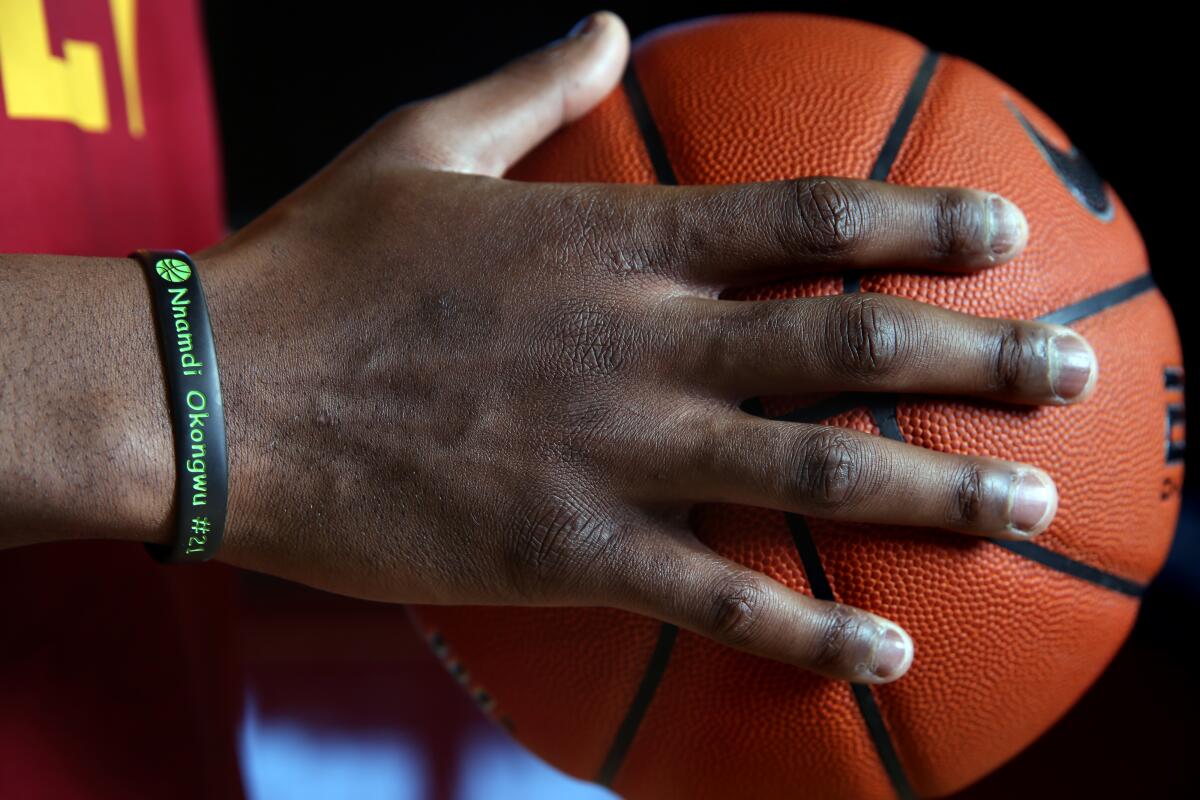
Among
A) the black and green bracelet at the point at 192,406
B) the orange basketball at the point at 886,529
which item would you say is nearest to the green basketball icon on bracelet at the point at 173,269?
the black and green bracelet at the point at 192,406

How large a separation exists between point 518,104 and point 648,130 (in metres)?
0.11

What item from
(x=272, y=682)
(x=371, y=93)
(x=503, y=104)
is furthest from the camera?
(x=371, y=93)

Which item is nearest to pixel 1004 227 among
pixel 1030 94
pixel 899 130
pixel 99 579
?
pixel 899 130

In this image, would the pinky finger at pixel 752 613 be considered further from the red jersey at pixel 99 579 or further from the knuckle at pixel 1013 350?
the red jersey at pixel 99 579

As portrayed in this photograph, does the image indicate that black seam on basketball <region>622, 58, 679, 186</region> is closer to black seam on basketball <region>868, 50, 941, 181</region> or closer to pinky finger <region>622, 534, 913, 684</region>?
black seam on basketball <region>868, 50, 941, 181</region>

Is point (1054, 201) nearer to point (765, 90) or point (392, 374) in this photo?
point (765, 90)

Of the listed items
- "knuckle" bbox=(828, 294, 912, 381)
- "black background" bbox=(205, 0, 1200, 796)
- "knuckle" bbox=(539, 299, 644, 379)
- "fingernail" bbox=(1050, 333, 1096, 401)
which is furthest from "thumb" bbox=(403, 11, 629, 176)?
"black background" bbox=(205, 0, 1200, 796)

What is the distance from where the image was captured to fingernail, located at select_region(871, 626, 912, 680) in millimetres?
711

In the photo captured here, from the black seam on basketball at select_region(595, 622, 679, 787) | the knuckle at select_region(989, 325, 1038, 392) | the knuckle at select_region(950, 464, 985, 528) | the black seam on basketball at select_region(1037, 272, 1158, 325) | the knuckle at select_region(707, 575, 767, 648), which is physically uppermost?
the knuckle at select_region(989, 325, 1038, 392)

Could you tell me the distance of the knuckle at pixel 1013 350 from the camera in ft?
2.27

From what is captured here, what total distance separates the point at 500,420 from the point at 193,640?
1.89 feet

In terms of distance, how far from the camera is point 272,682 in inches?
81.1

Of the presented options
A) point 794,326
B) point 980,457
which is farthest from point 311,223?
point 980,457

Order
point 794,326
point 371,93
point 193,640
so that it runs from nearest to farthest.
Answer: point 794,326
point 193,640
point 371,93
